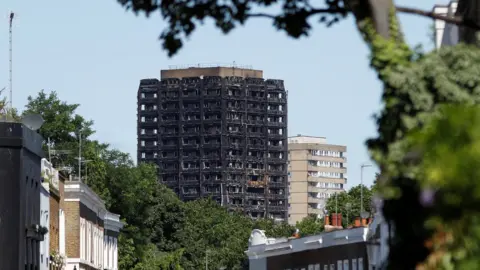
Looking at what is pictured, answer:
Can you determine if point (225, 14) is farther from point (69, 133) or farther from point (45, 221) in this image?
point (69, 133)

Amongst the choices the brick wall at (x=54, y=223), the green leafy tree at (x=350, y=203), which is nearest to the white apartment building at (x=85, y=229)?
the brick wall at (x=54, y=223)

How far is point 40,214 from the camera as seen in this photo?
74.5 m

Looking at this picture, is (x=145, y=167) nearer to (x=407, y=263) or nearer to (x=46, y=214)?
(x=46, y=214)

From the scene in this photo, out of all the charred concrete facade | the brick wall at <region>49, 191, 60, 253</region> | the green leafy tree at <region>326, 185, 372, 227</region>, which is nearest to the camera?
the charred concrete facade

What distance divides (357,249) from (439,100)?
7499 centimetres

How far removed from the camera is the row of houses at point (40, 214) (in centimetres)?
6488

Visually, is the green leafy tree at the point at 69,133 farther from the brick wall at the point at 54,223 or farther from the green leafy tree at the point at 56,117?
the brick wall at the point at 54,223

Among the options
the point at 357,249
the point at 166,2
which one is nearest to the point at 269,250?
the point at 357,249

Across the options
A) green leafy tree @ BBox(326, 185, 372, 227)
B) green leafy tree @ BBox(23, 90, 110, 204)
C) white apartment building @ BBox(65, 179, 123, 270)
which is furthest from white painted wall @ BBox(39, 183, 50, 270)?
green leafy tree @ BBox(326, 185, 372, 227)

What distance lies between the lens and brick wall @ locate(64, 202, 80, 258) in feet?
292

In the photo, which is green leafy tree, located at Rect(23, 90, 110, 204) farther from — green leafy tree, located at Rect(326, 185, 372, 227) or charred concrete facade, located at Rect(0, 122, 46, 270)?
Result: charred concrete facade, located at Rect(0, 122, 46, 270)

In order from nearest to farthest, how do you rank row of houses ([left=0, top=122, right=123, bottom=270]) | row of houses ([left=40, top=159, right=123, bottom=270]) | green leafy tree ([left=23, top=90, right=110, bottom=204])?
row of houses ([left=0, top=122, right=123, bottom=270])
row of houses ([left=40, top=159, right=123, bottom=270])
green leafy tree ([left=23, top=90, right=110, bottom=204])

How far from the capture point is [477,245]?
46.0 feet

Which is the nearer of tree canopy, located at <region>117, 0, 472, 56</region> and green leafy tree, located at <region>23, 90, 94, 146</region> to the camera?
tree canopy, located at <region>117, 0, 472, 56</region>
